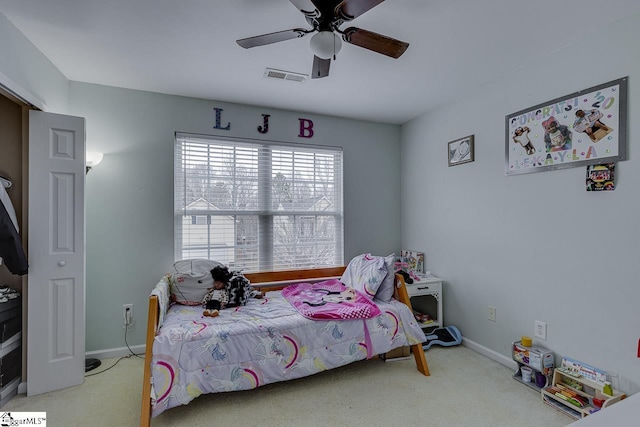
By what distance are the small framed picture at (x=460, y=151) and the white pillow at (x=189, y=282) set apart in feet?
8.45

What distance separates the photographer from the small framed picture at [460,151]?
2896mm

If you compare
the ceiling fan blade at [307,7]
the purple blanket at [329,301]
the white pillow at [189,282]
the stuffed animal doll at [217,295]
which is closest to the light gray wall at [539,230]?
the purple blanket at [329,301]

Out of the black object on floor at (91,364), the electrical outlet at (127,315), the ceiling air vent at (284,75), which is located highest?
the ceiling air vent at (284,75)

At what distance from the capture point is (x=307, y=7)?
144 centimetres

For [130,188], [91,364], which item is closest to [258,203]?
[130,188]

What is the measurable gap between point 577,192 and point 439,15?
1485 mm

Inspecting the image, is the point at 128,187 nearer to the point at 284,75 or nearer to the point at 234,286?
the point at 234,286

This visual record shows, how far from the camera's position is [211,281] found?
106 inches

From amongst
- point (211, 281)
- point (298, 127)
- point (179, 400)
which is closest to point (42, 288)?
point (211, 281)

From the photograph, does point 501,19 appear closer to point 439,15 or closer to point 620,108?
point 439,15

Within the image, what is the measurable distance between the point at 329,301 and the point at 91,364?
6.62 feet

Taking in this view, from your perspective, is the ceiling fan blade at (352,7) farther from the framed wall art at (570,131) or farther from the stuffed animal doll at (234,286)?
the stuffed animal doll at (234,286)

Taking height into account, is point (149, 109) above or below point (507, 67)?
below

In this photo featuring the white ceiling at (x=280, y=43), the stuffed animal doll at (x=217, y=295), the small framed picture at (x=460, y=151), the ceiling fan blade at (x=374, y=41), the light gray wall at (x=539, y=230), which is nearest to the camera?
the ceiling fan blade at (x=374, y=41)
